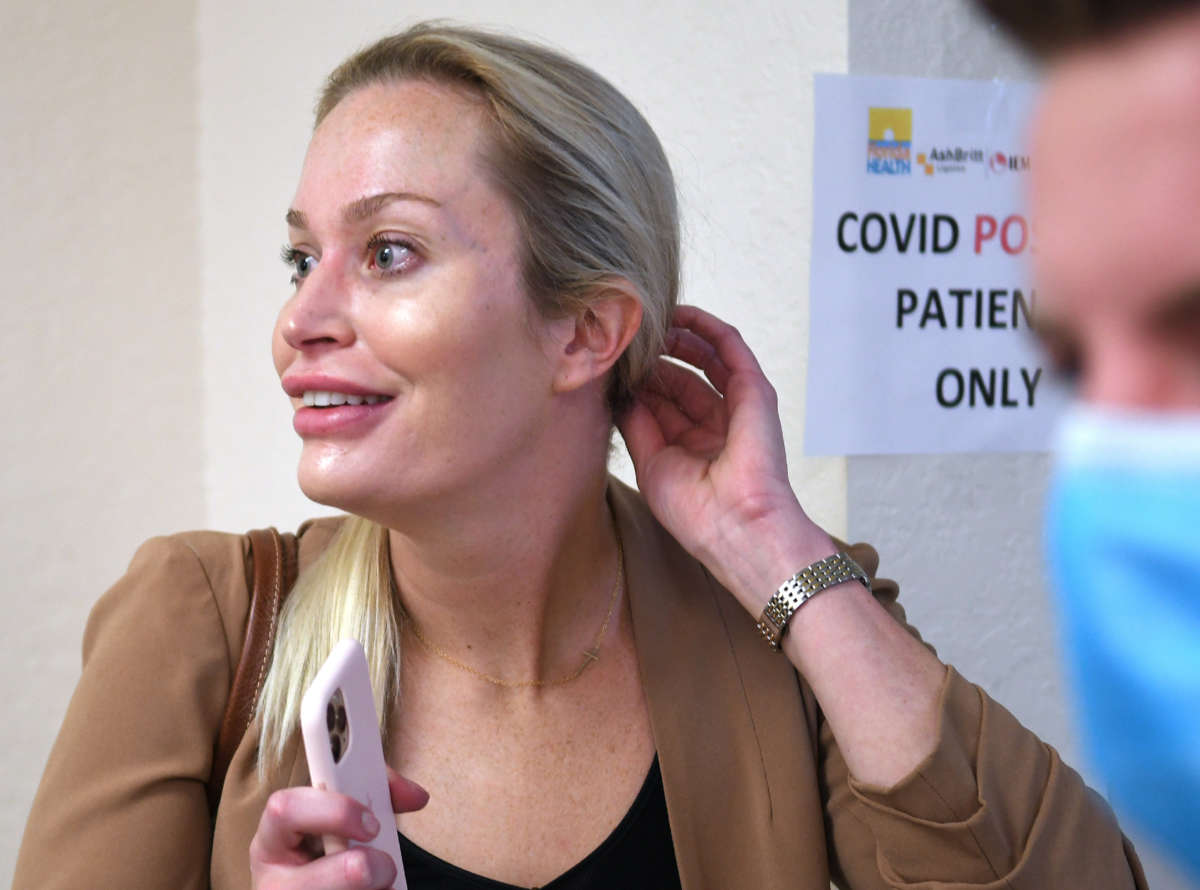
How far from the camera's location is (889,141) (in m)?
1.81

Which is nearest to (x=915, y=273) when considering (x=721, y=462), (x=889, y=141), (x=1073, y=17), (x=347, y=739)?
(x=889, y=141)

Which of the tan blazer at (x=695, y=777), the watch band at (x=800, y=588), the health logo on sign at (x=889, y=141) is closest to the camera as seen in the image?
the tan blazer at (x=695, y=777)

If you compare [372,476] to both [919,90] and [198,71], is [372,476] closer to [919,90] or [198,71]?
[919,90]

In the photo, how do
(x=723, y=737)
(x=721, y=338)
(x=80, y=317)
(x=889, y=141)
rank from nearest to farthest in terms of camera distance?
(x=723, y=737) → (x=721, y=338) → (x=889, y=141) → (x=80, y=317)

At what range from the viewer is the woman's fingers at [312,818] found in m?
0.90

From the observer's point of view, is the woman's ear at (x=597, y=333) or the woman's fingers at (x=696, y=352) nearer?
the woman's ear at (x=597, y=333)

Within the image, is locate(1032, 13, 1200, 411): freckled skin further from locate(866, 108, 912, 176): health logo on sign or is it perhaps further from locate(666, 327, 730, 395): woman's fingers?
locate(866, 108, 912, 176): health logo on sign

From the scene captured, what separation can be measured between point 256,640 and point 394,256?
→ 0.46 m

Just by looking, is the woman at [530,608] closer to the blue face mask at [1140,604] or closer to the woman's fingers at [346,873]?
the woman's fingers at [346,873]

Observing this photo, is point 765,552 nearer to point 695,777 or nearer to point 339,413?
point 695,777

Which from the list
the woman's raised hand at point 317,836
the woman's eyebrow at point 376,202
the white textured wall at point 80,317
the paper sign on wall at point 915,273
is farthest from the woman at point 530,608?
the white textured wall at point 80,317

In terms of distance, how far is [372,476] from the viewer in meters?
1.23

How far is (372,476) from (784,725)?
564mm

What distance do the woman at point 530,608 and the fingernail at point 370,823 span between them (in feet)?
0.84
